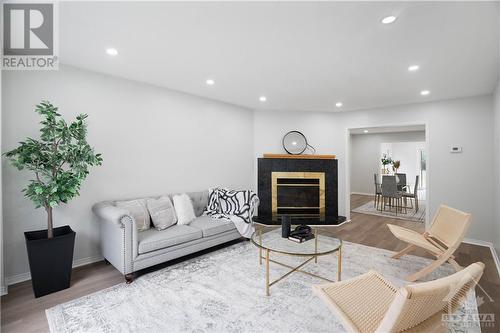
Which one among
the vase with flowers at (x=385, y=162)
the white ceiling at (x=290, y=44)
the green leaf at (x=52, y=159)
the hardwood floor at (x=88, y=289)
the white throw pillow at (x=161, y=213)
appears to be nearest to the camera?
the white ceiling at (x=290, y=44)

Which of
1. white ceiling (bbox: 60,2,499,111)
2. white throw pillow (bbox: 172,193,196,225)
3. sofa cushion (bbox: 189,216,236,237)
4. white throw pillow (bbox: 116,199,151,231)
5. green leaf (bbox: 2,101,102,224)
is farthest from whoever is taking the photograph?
white throw pillow (bbox: 172,193,196,225)

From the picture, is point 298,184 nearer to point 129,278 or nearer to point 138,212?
point 138,212

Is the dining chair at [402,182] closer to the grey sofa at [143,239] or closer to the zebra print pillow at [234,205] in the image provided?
the zebra print pillow at [234,205]

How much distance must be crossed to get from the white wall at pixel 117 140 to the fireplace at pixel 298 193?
1.09m

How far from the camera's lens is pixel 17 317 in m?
2.03

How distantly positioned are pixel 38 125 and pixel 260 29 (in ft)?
8.75

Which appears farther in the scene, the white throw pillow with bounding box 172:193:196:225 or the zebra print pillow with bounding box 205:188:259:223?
the zebra print pillow with bounding box 205:188:259:223

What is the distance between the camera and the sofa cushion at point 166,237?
270cm

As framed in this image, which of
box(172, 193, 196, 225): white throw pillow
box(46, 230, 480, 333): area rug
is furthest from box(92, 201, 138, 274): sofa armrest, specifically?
box(172, 193, 196, 225): white throw pillow

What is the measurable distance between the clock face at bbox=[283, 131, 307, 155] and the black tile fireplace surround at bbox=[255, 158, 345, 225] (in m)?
0.30

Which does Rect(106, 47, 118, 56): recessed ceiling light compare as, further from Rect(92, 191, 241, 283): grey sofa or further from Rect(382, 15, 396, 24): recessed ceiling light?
Rect(382, 15, 396, 24): recessed ceiling light

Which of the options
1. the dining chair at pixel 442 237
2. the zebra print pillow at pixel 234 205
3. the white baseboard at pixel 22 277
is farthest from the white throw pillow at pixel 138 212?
the dining chair at pixel 442 237

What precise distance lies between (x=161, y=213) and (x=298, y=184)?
10.1 feet

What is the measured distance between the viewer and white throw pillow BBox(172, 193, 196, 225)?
134 inches
